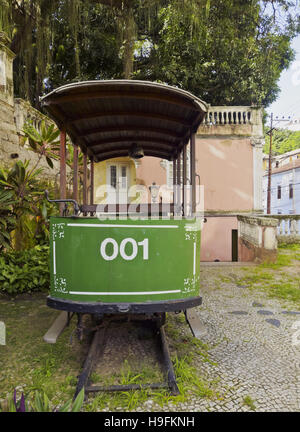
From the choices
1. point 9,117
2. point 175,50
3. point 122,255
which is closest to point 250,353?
point 122,255

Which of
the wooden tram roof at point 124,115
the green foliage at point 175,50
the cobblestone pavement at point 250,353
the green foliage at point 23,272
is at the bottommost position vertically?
the cobblestone pavement at point 250,353

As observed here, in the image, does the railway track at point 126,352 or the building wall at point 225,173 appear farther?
the building wall at point 225,173

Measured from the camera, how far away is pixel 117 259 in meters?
2.97

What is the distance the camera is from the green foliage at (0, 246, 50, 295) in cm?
561

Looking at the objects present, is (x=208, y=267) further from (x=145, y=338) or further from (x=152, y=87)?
(x=152, y=87)

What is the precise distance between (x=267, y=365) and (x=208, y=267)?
541 cm

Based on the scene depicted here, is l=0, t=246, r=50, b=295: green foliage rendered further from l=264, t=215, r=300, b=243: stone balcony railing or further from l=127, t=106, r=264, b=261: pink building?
l=264, t=215, r=300, b=243: stone balcony railing

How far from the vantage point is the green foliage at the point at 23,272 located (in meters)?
5.61

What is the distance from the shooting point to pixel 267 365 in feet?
10.6

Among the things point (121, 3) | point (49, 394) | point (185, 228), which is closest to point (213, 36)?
point (121, 3)

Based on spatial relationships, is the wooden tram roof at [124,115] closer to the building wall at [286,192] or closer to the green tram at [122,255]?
the green tram at [122,255]

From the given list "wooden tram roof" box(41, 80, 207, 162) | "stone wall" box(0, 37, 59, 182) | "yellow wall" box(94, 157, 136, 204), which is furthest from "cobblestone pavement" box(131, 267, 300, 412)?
"yellow wall" box(94, 157, 136, 204)

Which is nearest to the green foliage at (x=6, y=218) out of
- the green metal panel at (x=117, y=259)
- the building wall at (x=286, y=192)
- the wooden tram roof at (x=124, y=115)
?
the wooden tram roof at (x=124, y=115)

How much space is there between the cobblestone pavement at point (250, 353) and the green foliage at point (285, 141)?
44.0 meters
